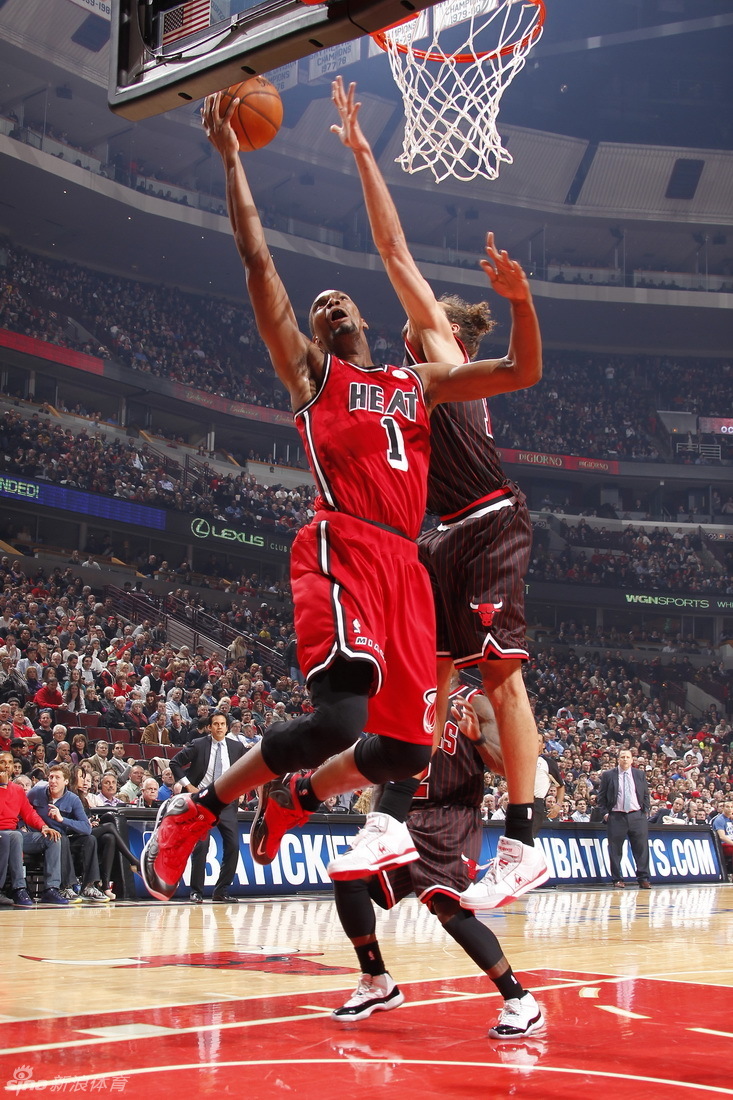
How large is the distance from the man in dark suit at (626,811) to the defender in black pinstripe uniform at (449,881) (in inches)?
373

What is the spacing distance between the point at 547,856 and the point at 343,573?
36.0 ft

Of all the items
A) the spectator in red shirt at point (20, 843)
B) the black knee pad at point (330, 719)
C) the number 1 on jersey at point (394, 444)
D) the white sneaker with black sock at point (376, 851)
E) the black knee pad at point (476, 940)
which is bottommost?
the spectator in red shirt at point (20, 843)

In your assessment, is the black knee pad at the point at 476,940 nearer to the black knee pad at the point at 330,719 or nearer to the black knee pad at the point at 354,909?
the black knee pad at the point at 354,909

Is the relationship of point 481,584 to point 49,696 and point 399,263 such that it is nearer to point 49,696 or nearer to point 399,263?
point 399,263

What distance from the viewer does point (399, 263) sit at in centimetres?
459

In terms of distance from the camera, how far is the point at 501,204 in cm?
3781

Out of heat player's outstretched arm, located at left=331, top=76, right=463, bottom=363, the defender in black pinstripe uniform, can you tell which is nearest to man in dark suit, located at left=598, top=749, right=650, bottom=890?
the defender in black pinstripe uniform

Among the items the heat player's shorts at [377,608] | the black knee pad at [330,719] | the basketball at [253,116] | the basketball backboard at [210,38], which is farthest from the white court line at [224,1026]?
the basketball backboard at [210,38]

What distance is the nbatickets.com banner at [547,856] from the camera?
10750mm

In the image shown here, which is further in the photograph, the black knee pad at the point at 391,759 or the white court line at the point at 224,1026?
the black knee pad at the point at 391,759

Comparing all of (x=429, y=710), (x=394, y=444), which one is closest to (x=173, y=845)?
(x=429, y=710)

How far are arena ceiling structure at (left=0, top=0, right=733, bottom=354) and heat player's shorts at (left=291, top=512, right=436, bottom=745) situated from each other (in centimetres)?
2976

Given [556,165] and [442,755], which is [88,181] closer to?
[556,165]

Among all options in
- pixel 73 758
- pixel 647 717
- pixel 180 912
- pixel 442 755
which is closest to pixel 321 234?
pixel 647 717
